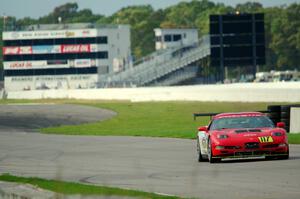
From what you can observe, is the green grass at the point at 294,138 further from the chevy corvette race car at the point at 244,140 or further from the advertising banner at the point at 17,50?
the advertising banner at the point at 17,50

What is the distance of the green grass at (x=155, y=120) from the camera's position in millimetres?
44188

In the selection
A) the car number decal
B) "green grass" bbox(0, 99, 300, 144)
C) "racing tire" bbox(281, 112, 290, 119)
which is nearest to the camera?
the car number decal

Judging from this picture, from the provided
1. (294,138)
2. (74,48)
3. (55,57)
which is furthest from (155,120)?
(55,57)

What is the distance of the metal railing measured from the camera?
123000 mm

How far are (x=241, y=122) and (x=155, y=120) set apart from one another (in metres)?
31.8

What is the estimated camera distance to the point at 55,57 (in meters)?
145

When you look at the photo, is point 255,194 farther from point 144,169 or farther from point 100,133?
point 100,133

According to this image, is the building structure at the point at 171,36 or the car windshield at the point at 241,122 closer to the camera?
the car windshield at the point at 241,122

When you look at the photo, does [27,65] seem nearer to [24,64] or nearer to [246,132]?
[24,64]

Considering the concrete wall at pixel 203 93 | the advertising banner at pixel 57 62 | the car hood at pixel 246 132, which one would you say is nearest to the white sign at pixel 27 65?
the advertising banner at pixel 57 62

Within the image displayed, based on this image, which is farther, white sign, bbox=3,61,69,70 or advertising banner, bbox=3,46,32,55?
white sign, bbox=3,61,69,70

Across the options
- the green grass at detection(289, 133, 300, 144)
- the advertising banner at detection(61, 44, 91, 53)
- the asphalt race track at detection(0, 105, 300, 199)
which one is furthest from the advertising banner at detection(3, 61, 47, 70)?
the green grass at detection(289, 133, 300, 144)

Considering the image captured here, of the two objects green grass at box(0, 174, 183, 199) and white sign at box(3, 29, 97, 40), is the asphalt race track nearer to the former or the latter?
green grass at box(0, 174, 183, 199)

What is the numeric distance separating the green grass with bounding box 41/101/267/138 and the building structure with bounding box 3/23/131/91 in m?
69.8
